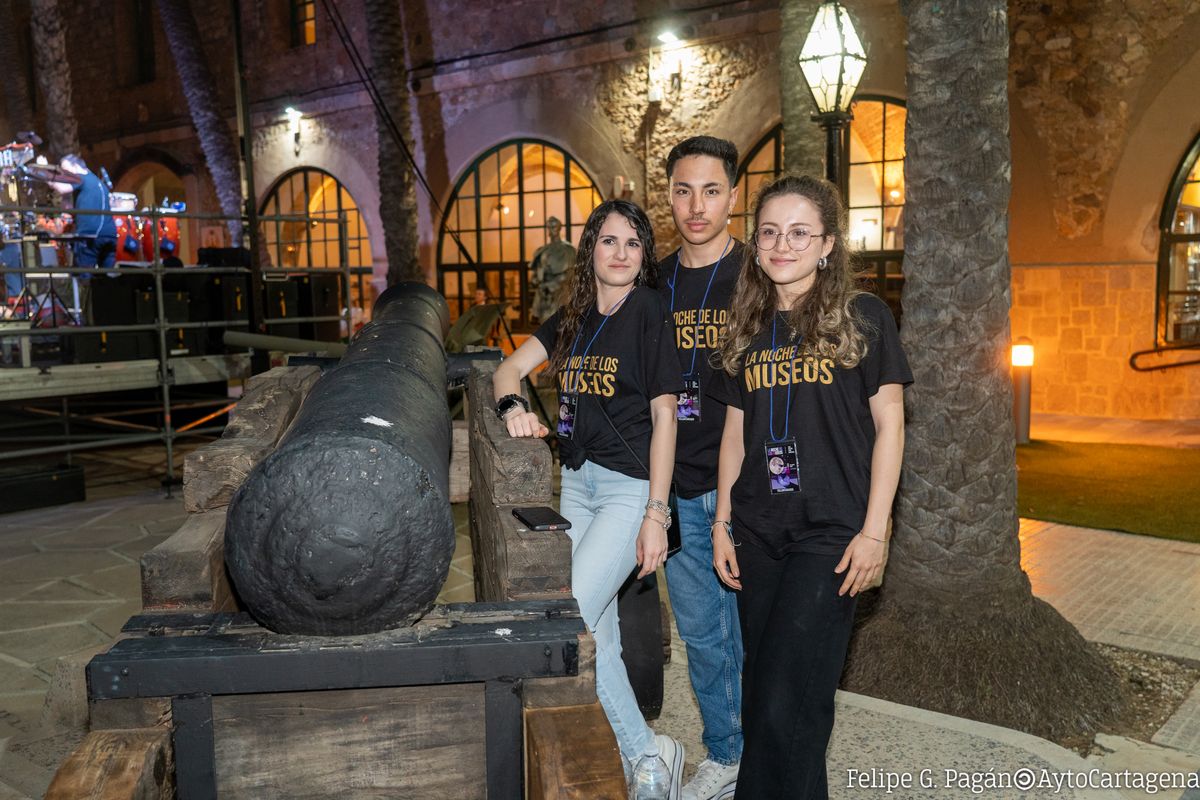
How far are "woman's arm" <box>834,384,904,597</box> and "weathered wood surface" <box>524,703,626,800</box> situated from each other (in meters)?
0.78

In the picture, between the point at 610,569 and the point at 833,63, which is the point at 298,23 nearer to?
the point at 833,63

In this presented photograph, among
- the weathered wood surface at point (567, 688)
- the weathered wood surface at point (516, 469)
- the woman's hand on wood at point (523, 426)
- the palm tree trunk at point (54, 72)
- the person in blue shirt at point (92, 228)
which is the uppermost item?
the palm tree trunk at point (54, 72)

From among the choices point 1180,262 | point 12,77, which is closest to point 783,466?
point 1180,262

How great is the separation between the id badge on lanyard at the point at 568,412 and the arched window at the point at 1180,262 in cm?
1128

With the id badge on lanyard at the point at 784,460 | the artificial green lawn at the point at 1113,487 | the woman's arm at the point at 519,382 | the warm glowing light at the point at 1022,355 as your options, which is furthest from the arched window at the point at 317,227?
the id badge on lanyard at the point at 784,460

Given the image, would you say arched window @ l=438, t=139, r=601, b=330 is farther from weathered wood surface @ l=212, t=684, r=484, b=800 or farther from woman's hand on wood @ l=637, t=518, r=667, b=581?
weathered wood surface @ l=212, t=684, r=484, b=800

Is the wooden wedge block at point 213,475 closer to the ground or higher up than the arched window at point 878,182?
closer to the ground

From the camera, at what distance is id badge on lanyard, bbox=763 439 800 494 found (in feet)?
8.64

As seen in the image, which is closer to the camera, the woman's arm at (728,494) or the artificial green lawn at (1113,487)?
the woman's arm at (728,494)

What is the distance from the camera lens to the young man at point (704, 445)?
3.14m

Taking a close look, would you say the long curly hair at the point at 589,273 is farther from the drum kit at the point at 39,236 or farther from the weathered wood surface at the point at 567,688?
the drum kit at the point at 39,236

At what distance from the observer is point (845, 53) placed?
6516 millimetres

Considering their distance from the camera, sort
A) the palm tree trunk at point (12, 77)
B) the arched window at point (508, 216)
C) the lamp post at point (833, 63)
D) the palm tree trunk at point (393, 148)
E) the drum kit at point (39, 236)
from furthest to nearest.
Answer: the palm tree trunk at point (12, 77) < the arched window at point (508, 216) < the palm tree trunk at point (393, 148) < the drum kit at point (39, 236) < the lamp post at point (833, 63)

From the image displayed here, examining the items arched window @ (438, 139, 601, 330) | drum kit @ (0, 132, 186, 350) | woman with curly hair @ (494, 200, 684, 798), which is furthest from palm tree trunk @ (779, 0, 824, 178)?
woman with curly hair @ (494, 200, 684, 798)
